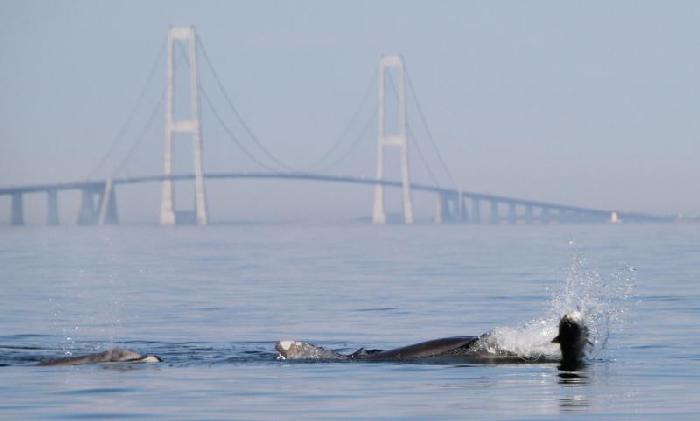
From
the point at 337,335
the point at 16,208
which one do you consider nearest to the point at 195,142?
the point at 16,208

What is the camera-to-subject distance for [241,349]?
665 inches

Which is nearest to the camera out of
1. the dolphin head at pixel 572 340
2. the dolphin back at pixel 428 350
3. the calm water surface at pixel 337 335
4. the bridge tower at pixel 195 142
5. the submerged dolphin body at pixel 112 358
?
the calm water surface at pixel 337 335

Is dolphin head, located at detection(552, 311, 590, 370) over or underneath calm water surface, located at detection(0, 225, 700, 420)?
over

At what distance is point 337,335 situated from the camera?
1894 cm

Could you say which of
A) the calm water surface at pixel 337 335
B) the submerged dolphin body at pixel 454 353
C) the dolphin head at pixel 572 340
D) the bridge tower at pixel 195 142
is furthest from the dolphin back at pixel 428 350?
the bridge tower at pixel 195 142

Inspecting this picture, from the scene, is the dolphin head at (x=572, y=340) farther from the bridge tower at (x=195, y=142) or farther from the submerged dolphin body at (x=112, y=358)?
the bridge tower at (x=195, y=142)

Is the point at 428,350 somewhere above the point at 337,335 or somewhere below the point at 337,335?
above

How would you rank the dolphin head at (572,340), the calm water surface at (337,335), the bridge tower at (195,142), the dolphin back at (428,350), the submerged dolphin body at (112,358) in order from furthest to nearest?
→ the bridge tower at (195,142) < the dolphin back at (428,350) < the submerged dolphin body at (112,358) < the dolphin head at (572,340) < the calm water surface at (337,335)

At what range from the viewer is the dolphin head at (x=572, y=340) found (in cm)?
1409

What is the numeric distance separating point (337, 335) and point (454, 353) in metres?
4.14

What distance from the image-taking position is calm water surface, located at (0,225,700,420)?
11844 millimetres

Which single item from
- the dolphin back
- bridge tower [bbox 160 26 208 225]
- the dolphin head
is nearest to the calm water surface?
the dolphin head

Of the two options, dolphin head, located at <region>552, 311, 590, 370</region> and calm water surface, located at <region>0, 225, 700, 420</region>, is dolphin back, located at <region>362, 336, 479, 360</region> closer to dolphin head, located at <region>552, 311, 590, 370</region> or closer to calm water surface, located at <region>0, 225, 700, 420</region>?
calm water surface, located at <region>0, 225, 700, 420</region>

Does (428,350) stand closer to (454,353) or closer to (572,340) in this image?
(454,353)
